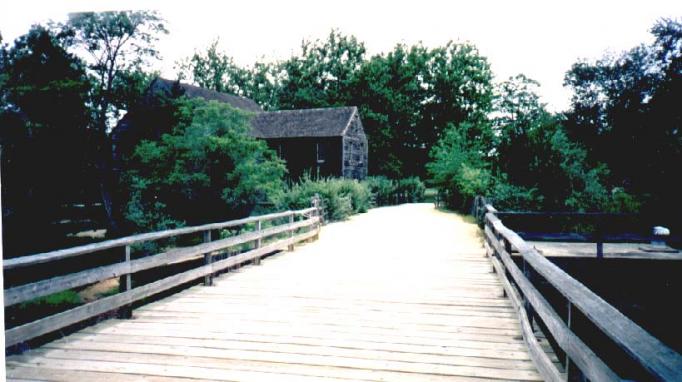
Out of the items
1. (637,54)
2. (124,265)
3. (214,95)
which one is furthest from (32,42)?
(214,95)

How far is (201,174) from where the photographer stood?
59.5 feet

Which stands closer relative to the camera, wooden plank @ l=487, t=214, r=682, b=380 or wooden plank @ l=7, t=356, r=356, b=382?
wooden plank @ l=487, t=214, r=682, b=380

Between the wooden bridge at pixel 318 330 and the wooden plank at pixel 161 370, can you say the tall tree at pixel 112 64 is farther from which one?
the wooden plank at pixel 161 370

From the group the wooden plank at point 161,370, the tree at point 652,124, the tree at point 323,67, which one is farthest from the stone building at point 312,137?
the wooden plank at point 161,370

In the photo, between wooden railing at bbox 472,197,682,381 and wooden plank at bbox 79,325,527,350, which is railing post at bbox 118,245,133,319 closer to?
wooden plank at bbox 79,325,527,350

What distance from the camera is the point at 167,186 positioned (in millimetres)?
18688

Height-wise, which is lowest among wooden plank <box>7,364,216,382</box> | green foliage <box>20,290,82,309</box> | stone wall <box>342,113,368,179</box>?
green foliage <box>20,290,82,309</box>

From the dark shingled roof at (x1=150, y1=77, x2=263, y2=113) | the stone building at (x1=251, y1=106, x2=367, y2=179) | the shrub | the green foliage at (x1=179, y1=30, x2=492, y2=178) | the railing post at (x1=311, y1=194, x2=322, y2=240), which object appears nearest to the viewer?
the railing post at (x1=311, y1=194, x2=322, y2=240)

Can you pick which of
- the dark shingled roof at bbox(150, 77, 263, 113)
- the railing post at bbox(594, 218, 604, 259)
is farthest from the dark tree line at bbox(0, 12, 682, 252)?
the dark shingled roof at bbox(150, 77, 263, 113)

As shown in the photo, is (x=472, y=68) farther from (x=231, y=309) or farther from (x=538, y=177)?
(x=231, y=309)

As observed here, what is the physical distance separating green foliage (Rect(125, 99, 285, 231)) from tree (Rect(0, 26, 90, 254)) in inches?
105

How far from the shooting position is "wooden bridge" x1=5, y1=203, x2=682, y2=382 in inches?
132

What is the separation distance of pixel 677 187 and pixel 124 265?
24.0 feet

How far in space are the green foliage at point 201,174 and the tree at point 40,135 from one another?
267 centimetres
